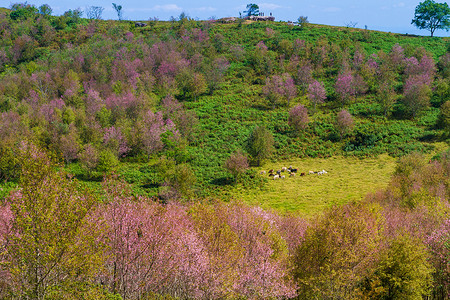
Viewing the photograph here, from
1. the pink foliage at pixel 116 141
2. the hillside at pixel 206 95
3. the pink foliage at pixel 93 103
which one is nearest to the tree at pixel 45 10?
the hillside at pixel 206 95

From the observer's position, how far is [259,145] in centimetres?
7469

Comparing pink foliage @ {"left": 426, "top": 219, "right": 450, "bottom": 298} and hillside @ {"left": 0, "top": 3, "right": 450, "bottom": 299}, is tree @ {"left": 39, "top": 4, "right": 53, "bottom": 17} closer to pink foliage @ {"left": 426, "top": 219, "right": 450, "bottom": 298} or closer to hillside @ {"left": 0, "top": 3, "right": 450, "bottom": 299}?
hillside @ {"left": 0, "top": 3, "right": 450, "bottom": 299}

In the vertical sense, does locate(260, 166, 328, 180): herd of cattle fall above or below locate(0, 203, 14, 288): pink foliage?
below

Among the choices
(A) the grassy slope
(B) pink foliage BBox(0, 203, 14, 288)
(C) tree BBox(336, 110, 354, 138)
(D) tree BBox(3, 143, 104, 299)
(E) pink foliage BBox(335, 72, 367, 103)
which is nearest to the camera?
(D) tree BBox(3, 143, 104, 299)

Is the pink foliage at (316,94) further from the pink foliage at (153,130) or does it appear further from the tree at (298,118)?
the pink foliage at (153,130)

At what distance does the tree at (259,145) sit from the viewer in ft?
245

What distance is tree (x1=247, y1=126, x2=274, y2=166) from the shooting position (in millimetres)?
74688

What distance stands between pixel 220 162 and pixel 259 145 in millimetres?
9320

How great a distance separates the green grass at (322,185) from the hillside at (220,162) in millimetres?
529

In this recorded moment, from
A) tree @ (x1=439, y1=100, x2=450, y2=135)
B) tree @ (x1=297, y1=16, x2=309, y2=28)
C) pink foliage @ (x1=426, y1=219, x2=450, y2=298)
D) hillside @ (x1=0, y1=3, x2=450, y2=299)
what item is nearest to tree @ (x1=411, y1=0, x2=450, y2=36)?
hillside @ (x1=0, y1=3, x2=450, y2=299)

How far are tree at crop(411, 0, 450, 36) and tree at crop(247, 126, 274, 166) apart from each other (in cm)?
11536

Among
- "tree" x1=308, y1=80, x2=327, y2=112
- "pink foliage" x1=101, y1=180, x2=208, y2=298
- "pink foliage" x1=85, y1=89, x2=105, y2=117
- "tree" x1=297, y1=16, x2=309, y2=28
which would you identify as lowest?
"pink foliage" x1=101, y1=180, x2=208, y2=298

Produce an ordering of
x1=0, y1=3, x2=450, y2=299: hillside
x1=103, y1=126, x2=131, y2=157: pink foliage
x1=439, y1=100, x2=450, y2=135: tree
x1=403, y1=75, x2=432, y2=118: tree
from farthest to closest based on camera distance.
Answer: x1=403, y1=75, x2=432, y2=118: tree
x1=439, y1=100, x2=450, y2=135: tree
x1=103, y1=126, x2=131, y2=157: pink foliage
x1=0, y1=3, x2=450, y2=299: hillside

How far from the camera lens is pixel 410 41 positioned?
137m
